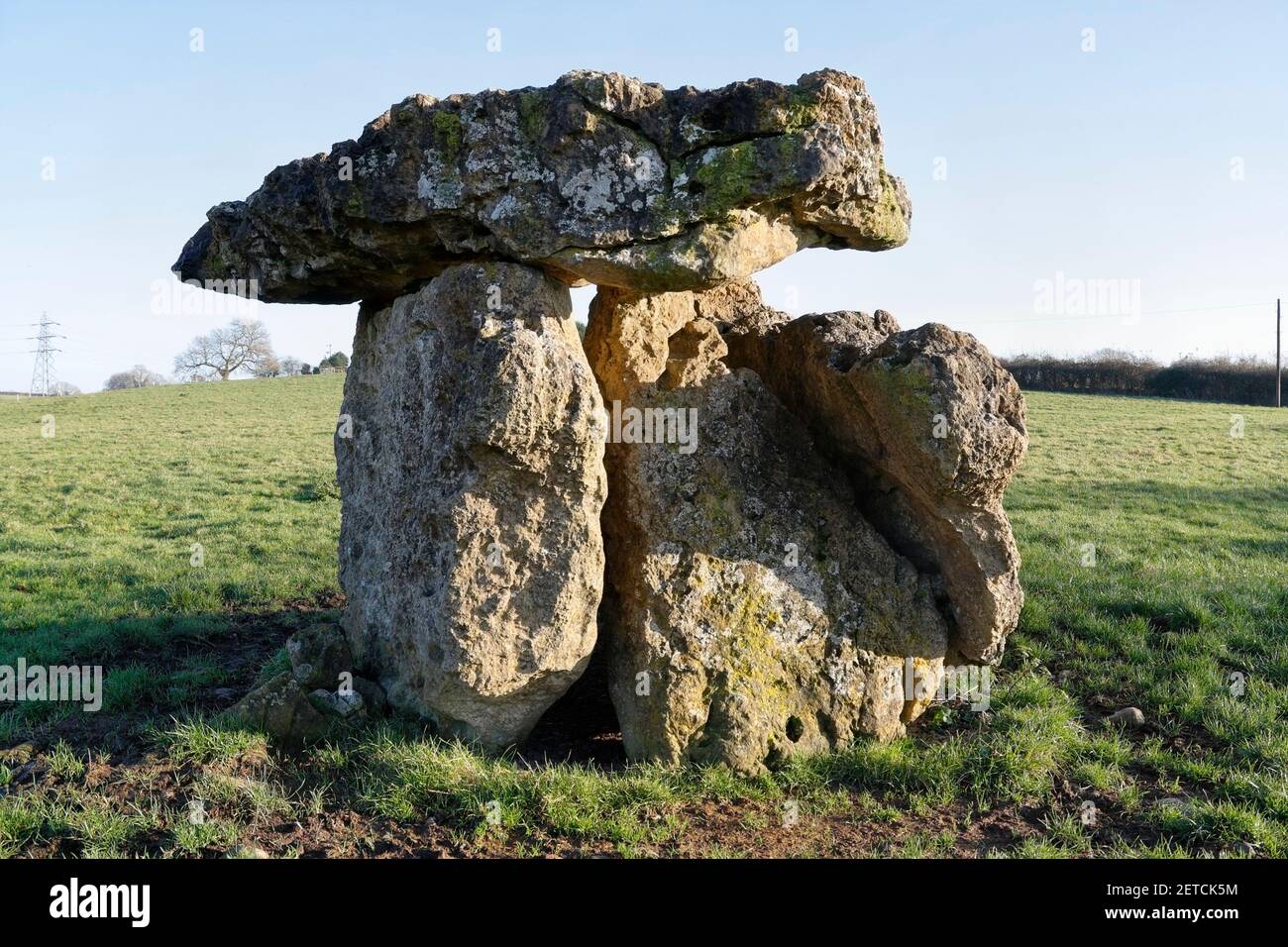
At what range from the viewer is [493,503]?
6.58 m

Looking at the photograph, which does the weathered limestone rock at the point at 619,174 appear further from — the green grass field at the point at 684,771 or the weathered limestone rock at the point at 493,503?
the green grass field at the point at 684,771

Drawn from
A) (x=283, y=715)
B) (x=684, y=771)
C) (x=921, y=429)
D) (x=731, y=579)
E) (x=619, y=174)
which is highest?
(x=619, y=174)

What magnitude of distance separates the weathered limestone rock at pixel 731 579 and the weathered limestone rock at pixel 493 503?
471 millimetres

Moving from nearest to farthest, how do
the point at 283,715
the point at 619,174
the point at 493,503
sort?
the point at 619,174 < the point at 493,503 < the point at 283,715

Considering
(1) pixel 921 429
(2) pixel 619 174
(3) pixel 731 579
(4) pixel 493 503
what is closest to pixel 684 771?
(3) pixel 731 579

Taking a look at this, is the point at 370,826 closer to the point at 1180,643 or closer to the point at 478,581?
the point at 478,581

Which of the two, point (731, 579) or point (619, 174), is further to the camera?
point (731, 579)

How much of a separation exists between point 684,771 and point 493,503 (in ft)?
7.20

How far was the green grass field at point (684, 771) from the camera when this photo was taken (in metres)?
5.88

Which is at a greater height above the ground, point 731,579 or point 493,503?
point 493,503

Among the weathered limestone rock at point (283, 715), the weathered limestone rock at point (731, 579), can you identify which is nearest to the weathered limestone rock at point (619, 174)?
the weathered limestone rock at point (731, 579)

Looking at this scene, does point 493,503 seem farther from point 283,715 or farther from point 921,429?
point 921,429

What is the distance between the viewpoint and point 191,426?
34.6 meters
